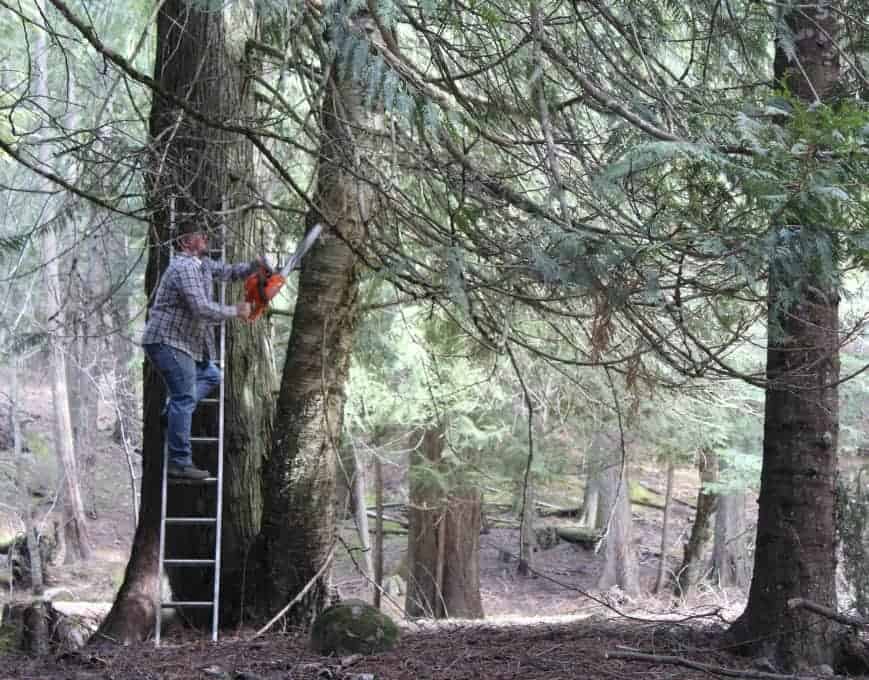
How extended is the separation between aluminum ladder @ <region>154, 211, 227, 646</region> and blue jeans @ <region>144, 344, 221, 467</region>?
5.2 inches

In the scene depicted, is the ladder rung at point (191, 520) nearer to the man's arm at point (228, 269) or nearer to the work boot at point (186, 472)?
the work boot at point (186, 472)

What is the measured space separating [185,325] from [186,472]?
39.7 inches

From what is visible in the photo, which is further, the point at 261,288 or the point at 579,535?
the point at 579,535

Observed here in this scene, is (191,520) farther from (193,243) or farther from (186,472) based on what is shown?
(193,243)

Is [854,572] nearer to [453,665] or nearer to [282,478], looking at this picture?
[453,665]

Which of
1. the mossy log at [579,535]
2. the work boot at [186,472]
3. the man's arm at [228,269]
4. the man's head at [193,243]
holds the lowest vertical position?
the mossy log at [579,535]

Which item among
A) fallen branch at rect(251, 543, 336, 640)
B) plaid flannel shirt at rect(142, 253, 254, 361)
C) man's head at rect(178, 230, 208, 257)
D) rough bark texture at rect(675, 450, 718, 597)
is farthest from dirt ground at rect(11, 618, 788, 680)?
rough bark texture at rect(675, 450, 718, 597)

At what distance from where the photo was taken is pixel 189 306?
5805 mm

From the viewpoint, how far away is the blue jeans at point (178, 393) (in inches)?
235

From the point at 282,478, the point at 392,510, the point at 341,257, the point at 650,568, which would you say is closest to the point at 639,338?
the point at 341,257

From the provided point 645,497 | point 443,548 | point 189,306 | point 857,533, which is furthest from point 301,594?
point 645,497

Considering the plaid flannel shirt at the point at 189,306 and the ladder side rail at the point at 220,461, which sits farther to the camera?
the ladder side rail at the point at 220,461

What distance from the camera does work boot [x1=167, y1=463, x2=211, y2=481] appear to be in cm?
611

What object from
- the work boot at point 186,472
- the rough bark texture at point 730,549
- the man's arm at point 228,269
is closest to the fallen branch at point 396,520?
the rough bark texture at point 730,549
